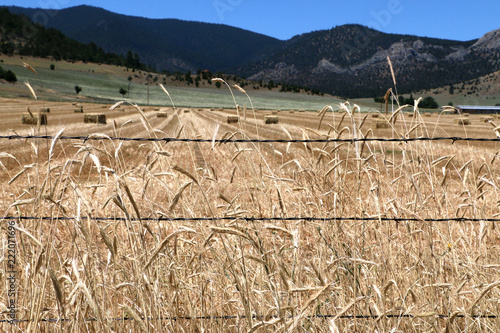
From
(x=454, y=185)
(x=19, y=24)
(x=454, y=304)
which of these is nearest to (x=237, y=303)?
(x=454, y=304)

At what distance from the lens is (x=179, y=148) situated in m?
12.7

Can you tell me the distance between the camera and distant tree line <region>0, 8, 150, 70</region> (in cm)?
12669

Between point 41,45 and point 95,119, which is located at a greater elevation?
point 41,45

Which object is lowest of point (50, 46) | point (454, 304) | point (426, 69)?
point (454, 304)

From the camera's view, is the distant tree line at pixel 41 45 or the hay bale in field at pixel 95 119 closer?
the hay bale in field at pixel 95 119

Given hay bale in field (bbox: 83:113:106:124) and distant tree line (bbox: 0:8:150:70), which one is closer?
hay bale in field (bbox: 83:113:106:124)

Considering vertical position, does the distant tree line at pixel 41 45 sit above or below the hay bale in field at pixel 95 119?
above

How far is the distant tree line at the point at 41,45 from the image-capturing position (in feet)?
416

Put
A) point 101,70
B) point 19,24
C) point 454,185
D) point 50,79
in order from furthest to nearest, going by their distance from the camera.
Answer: point 19,24 → point 101,70 → point 50,79 → point 454,185

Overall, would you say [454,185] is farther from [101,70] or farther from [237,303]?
[101,70]

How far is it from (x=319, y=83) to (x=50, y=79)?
13474 centimetres

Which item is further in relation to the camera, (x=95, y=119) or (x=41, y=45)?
(x=41, y=45)

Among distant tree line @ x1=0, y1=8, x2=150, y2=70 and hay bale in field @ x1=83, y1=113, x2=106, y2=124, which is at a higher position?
distant tree line @ x1=0, y1=8, x2=150, y2=70

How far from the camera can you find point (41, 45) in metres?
130
